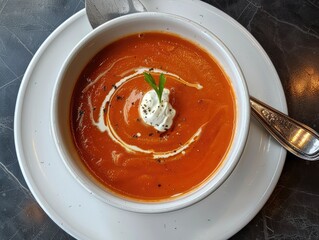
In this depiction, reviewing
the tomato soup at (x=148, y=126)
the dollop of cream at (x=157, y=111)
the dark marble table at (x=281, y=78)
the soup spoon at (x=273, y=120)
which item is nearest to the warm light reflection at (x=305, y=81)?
the dark marble table at (x=281, y=78)

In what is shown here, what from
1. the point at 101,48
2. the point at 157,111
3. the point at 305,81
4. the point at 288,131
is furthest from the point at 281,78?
the point at 101,48

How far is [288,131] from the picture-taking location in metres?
1.86

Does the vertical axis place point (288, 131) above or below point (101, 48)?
below

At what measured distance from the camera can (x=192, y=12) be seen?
74.5 inches

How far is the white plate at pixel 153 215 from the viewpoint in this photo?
72.7 inches

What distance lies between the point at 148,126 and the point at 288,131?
0.53 m

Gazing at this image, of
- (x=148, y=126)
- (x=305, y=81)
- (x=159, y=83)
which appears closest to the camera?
(x=159, y=83)

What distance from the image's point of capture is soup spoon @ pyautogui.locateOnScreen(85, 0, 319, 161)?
1829 millimetres

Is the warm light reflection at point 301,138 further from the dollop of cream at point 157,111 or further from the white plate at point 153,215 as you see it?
the dollop of cream at point 157,111

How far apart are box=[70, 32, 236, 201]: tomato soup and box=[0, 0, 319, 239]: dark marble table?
1.35ft

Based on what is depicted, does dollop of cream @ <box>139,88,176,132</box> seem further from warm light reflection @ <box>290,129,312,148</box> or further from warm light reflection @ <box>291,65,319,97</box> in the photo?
warm light reflection @ <box>291,65,319,97</box>

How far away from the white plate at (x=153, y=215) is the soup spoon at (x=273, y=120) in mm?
43

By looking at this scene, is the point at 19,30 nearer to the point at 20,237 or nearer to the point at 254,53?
the point at 20,237

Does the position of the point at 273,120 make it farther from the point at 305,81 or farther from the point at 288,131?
the point at 305,81
